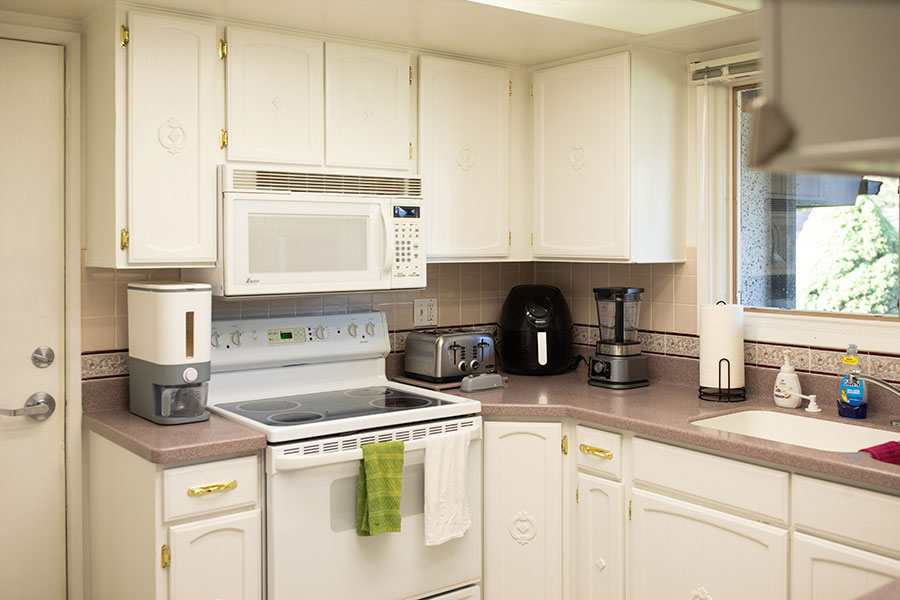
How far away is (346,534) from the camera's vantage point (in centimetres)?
258

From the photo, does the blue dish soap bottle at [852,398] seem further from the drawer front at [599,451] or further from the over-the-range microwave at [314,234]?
the over-the-range microwave at [314,234]

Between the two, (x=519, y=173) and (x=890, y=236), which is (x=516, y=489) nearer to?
(x=519, y=173)

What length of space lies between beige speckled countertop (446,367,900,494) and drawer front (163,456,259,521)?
2.77ft

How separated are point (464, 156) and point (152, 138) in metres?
1.18

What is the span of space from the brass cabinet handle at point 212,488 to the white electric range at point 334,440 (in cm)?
11

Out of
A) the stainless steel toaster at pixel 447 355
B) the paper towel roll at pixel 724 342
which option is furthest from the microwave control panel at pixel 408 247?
the paper towel roll at pixel 724 342

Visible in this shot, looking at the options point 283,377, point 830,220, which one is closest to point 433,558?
point 283,377

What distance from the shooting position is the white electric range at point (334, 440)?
2.47 meters

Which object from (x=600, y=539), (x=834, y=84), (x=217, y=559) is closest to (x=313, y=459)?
(x=217, y=559)

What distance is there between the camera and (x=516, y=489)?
293 centimetres

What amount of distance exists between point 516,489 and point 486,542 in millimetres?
211

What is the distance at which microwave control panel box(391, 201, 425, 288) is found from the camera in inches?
118

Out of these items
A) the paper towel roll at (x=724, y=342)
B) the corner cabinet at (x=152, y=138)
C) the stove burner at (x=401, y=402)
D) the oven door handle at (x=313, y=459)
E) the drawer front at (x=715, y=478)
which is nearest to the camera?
the drawer front at (x=715, y=478)

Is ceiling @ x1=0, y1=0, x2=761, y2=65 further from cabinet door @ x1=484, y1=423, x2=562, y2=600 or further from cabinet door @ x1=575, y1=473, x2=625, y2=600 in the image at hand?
cabinet door @ x1=575, y1=473, x2=625, y2=600
